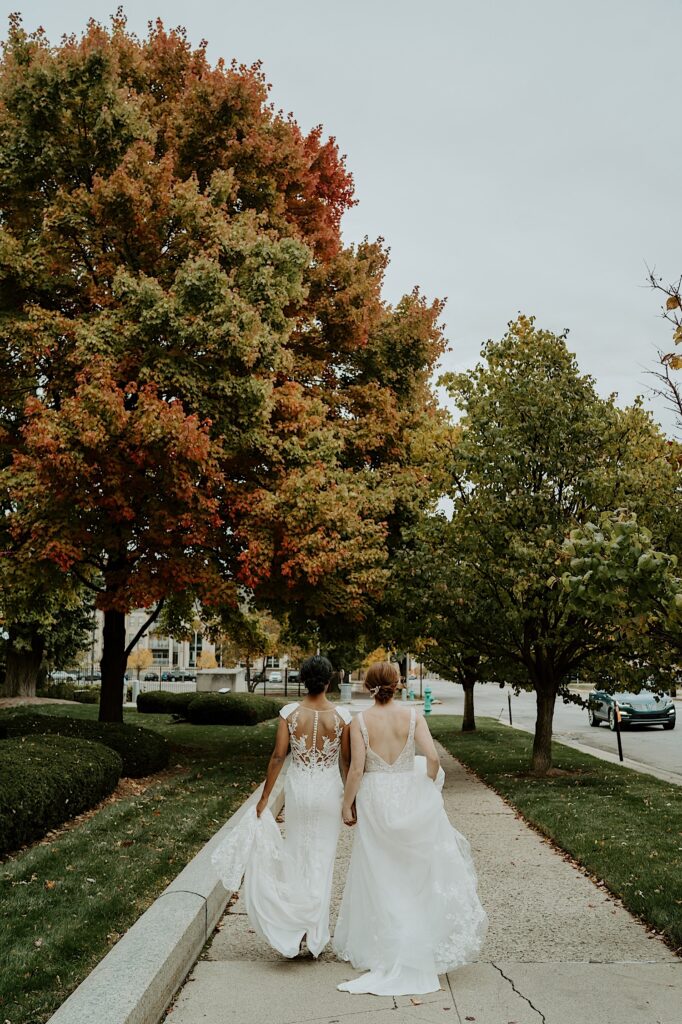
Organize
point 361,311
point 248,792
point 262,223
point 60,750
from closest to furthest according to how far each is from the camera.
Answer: point 60,750 < point 248,792 < point 262,223 < point 361,311

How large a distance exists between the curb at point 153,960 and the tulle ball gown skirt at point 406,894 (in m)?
0.91

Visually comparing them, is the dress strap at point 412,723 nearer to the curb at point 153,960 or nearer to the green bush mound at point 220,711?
the curb at point 153,960

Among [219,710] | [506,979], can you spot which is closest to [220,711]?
[219,710]

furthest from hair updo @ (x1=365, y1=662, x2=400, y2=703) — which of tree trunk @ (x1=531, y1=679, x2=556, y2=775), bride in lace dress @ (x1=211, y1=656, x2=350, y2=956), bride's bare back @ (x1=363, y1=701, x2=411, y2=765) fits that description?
tree trunk @ (x1=531, y1=679, x2=556, y2=775)

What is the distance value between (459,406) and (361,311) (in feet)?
12.9

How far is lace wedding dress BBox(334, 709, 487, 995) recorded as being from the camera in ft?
15.7

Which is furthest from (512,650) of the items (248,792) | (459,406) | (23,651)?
(23,651)

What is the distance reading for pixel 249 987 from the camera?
469 centimetres

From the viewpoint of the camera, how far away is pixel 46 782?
859cm

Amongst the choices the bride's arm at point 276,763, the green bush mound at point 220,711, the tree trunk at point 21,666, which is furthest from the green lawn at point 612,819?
the tree trunk at point 21,666

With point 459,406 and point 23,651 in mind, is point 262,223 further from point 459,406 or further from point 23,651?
point 23,651

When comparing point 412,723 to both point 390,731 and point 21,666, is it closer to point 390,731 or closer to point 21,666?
point 390,731

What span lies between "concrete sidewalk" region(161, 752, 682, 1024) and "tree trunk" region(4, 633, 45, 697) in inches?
995

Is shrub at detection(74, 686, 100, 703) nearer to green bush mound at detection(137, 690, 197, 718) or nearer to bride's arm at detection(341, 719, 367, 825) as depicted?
green bush mound at detection(137, 690, 197, 718)
